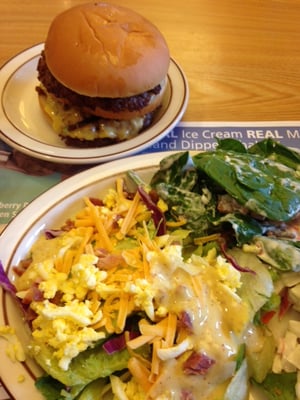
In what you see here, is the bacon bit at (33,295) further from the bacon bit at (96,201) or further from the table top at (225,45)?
the table top at (225,45)

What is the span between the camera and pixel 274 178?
1155mm

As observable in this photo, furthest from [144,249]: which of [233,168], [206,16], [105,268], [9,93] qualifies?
[206,16]

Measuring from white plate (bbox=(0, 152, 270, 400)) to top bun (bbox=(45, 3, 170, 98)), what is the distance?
0.89 feet

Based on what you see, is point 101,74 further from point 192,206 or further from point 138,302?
point 138,302

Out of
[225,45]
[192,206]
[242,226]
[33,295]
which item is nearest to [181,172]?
[192,206]

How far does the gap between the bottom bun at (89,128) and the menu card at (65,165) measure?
10cm

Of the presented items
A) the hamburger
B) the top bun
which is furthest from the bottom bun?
the top bun

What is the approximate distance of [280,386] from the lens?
926 mm

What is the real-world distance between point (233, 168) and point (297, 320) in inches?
14.4

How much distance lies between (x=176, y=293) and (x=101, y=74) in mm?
783

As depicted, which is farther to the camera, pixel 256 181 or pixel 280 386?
pixel 256 181

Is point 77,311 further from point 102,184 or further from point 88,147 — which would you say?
point 88,147

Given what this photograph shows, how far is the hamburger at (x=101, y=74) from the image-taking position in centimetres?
145

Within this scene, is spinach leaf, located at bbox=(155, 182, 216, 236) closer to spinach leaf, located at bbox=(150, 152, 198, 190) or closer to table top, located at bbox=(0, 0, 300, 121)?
spinach leaf, located at bbox=(150, 152, 198, 190)
